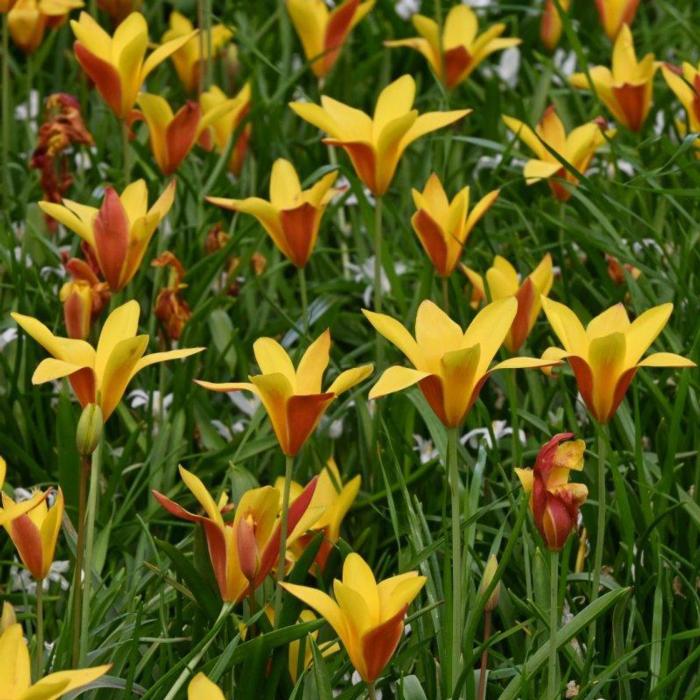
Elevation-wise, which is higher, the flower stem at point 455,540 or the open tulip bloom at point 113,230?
the open tulip bloom at point 113,230

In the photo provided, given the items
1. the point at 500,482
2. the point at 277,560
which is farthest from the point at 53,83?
the point at 277,560

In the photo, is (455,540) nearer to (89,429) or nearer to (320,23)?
(89,429)

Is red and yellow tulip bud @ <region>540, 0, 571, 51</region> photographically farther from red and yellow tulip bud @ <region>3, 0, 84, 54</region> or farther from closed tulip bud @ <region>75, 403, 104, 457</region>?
closed tulip bud @ <region>75, 403, 104, 457</region>

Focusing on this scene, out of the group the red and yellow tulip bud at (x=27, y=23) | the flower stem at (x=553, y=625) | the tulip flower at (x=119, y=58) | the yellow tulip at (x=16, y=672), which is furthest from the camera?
the red and yellow tulip bud at (x=27, y=23)

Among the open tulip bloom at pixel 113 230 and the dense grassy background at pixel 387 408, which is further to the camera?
the open tulip bloom at pixel 113 230

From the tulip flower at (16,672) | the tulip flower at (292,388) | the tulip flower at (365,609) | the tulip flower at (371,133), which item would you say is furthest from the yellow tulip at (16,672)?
the tulip flower at (371,133)

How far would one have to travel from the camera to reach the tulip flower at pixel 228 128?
7.61 feet

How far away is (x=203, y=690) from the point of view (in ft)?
3.47

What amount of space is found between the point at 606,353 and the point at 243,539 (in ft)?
1.15

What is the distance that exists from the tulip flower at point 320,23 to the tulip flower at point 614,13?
→ 40cm

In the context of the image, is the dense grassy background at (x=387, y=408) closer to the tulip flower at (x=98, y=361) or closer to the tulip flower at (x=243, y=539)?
the tulip flower at (x=243, y=539)

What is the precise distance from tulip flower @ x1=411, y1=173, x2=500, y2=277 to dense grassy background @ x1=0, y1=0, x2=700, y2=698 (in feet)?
0.56

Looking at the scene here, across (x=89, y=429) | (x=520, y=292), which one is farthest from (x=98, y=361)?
(x=520, y=292)

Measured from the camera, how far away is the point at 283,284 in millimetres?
2246
